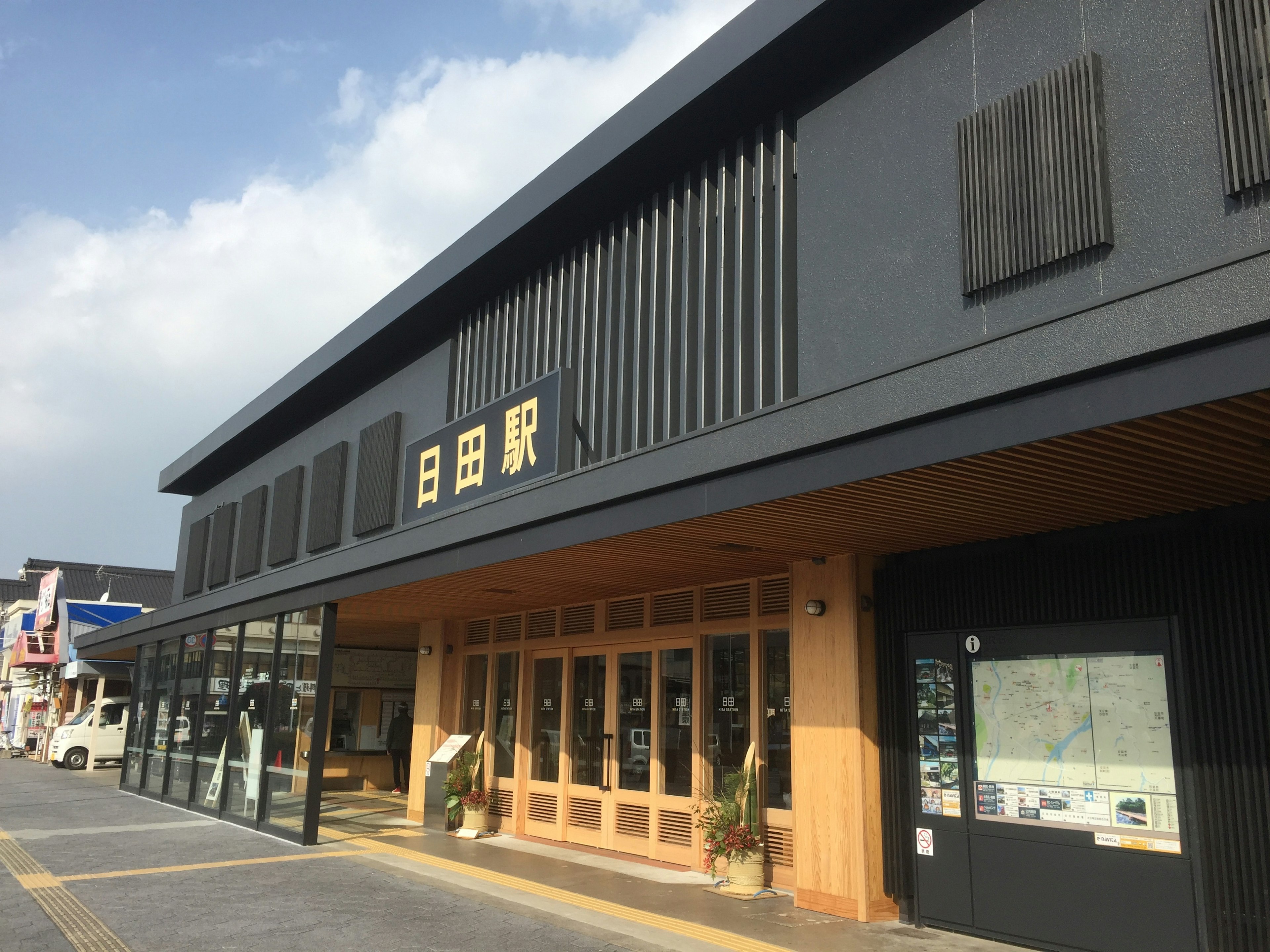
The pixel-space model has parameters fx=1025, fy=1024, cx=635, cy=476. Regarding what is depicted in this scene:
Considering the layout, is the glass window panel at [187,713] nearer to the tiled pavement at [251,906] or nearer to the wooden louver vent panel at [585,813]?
the tiled pavement at [251,906]

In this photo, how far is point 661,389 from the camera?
883 cm

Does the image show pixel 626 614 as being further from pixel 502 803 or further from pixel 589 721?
pixel 502 803

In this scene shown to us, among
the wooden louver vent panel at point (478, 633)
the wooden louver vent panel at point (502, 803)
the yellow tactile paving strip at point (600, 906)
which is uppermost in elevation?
the wooden louver vent panel at point (478, 633)

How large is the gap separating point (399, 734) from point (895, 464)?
48.6ft

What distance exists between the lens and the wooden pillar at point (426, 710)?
47.9 ft

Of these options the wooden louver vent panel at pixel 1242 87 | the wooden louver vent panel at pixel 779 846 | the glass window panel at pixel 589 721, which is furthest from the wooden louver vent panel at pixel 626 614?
the wooden louver vent panel at pixel 1242 87

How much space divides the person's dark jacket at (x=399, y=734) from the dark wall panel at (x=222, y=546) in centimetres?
391

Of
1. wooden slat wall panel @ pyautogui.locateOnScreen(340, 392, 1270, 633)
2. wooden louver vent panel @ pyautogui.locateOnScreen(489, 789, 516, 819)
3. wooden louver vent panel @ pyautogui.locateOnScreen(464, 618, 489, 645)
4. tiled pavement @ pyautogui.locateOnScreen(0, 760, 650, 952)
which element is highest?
wooden slat wall panel @ pyautogui.locateOnScreen(340, 392, 1270, 633)

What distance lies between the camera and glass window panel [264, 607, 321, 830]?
12578mm

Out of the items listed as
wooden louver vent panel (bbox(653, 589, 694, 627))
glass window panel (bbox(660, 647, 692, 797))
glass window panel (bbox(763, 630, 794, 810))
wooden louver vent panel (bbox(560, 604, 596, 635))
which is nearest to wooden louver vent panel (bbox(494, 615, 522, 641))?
wooden louver vent panel (bbox(560, 604, 596, 635))

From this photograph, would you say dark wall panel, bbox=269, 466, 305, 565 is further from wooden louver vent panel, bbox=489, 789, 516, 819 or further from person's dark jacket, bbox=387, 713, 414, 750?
wooden louver vent panel, bbox=489, 789, 516, 819

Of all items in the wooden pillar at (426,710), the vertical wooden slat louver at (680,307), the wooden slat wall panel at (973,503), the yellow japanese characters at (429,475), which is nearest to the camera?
the wooden slat wall panel at (973,503)

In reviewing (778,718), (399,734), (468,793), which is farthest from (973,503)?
(399,734)

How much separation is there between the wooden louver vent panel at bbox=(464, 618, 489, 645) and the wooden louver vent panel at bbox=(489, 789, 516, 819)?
201 centimetres
